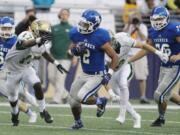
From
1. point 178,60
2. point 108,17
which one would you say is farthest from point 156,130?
point 108,17

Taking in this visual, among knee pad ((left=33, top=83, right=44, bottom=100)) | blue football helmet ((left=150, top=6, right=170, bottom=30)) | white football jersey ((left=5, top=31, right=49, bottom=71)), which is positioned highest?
blue football helmet ((left=150, top=6, right=170, bottom=30))

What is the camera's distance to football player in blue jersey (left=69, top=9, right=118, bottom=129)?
1172 cm

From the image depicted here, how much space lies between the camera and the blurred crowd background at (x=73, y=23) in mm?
17345

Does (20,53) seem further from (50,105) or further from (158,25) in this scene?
(50,105)

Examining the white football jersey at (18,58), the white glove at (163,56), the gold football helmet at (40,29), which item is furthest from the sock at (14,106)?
the white glove at (163,56)

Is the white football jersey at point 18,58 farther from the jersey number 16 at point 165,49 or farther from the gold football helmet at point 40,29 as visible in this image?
the jersey number 16 at point 165,49

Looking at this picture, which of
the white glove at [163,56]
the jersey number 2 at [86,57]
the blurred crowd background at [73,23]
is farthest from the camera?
the blurred crowd background at [73,23]

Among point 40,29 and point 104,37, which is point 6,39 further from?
point 104,37

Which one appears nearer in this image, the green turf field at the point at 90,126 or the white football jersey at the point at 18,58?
the green turf field at the point at 90,126

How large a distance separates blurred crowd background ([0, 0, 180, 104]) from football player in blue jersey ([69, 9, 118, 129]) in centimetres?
459

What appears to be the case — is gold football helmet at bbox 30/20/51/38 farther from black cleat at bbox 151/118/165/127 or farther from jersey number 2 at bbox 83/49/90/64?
black cleat at bbox 151/118/165/127

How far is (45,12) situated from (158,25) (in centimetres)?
614

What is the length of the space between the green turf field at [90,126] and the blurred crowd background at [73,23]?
228cm

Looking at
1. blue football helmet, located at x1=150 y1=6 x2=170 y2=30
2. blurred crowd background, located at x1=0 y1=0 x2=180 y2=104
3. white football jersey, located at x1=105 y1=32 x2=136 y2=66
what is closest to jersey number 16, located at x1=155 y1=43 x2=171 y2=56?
blue football helmet, located at x1=150 y1=6 x2=170 y2=30
